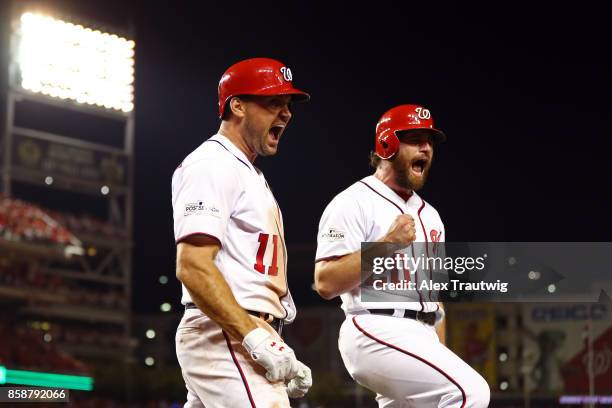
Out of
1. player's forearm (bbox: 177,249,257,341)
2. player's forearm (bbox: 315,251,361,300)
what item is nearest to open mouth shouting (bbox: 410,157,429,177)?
player's forearm (bbox: 315,251,361,300)

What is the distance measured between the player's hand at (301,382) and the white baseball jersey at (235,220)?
255mm

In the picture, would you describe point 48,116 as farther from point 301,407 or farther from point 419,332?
point 419,332

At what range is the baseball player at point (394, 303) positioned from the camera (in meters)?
4.44

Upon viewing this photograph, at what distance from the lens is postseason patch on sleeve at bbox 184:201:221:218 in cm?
339

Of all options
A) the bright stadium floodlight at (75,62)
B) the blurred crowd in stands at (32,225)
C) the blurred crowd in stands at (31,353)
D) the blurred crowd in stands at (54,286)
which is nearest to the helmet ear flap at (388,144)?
the blurred crowd in stands at (31,353)

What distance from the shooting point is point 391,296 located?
15.6 feet

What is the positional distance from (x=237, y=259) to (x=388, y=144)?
6.07 ft

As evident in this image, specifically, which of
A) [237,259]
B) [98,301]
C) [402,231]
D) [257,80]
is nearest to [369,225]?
[402,231]

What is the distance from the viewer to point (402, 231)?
4621 mm

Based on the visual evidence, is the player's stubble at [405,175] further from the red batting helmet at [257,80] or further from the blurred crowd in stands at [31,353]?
the blurred crowd in stands at [31,353]

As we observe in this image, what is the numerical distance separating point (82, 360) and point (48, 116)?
15.1 m

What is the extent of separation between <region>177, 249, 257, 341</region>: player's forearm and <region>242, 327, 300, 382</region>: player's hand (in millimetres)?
37

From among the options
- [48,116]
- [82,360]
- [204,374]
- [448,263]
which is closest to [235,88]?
[204,374]

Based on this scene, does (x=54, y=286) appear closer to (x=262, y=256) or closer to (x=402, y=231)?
(x=402, y=231)
